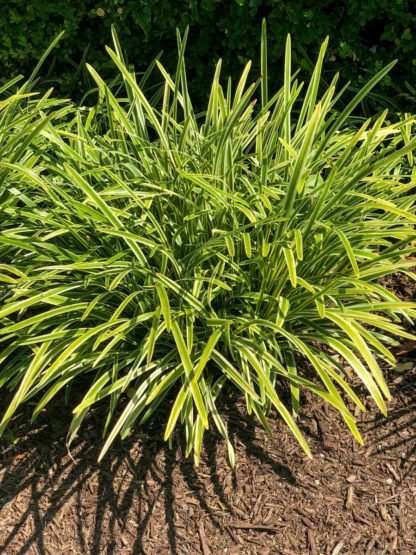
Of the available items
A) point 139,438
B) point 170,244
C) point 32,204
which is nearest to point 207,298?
point 170,244

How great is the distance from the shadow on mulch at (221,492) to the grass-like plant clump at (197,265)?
0.53 ft

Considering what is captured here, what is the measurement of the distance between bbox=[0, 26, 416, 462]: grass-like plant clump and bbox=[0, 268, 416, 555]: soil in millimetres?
156

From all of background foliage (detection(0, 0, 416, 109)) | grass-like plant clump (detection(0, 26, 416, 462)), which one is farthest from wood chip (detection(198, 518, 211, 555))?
background foliage (detection(0, 0, 416, 109))

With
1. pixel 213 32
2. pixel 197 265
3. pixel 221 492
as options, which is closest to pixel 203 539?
pixel 221 492

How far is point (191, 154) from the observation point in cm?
328

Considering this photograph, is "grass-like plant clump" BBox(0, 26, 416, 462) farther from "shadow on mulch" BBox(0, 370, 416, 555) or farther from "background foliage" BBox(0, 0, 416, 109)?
"background foliage" BBox(0, 0, 416, 109)

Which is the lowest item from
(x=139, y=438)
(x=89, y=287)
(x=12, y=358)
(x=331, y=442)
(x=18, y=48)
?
(x=331, y=442)

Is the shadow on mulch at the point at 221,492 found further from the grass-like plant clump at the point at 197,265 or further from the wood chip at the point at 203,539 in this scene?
the grass-like plant clump at the point at 197,265

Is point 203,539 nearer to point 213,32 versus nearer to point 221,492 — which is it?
point 221,492

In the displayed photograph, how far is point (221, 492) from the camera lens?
2893 millimetres

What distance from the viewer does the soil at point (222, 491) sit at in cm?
275

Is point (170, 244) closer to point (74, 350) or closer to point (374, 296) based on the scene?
point (74, 350)

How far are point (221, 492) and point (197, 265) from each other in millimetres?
908

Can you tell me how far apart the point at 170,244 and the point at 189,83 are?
4.91 feet
